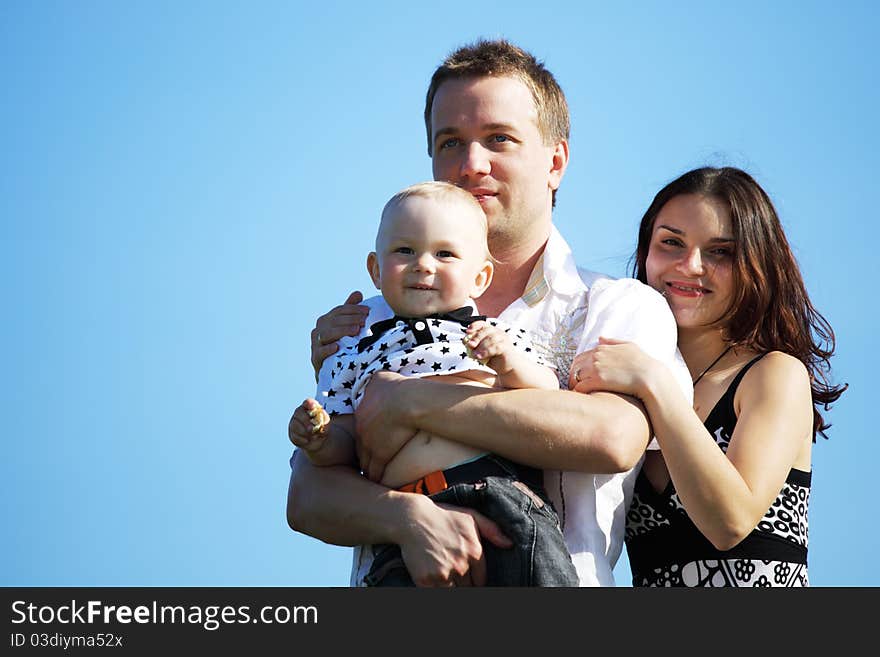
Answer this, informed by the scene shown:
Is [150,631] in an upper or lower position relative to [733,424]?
lower

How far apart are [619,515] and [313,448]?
1296 millimetres

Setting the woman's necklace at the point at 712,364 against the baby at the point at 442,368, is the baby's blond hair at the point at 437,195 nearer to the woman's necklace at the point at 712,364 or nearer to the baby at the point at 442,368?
the baby at the point at 442,368

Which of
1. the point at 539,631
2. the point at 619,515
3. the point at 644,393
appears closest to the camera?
the point at 539,631

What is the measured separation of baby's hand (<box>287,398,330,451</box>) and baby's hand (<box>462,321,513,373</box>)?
1.97ft

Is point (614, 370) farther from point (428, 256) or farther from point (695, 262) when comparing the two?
point (695, 262)

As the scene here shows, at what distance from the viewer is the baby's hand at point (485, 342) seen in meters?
3.85

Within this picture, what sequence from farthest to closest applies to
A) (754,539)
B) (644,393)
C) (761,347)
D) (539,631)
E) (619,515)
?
(761,347) < (754,539) < (619,515) < (644,393) < (539,631)

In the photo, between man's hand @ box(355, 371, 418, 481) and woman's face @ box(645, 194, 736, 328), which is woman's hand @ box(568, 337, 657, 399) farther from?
woman's face @ box(645, 194, 736, 328)

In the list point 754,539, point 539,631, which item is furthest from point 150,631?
point 754,539

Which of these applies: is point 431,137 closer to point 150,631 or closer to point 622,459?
point 622,459

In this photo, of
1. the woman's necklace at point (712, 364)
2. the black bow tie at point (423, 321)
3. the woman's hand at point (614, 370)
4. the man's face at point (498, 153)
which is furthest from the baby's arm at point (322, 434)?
the woman's necklace at point (712, 364)

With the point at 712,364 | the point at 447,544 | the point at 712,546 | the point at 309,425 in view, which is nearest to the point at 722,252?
the point at 712,364

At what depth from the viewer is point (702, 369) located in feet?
16.9

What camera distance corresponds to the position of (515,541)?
383cm
